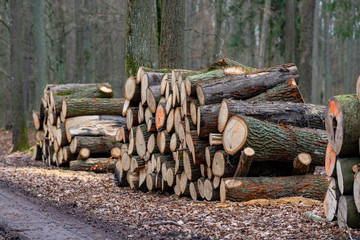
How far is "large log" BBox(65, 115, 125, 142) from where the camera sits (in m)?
11.4

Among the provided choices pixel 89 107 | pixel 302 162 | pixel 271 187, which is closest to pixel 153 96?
pixel 271 187

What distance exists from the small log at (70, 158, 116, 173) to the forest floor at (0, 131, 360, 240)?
2.58m

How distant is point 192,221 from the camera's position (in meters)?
5.53

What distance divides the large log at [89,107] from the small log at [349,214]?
8158mm

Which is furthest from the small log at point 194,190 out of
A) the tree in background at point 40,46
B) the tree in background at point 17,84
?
the tree in background at point 40,46

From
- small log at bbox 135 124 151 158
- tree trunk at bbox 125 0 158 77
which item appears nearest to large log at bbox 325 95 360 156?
small log at bbox 135 124 151 158

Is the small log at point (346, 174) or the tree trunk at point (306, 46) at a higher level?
the tree trunk at point (306, 46)

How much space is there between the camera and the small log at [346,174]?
4.62 m

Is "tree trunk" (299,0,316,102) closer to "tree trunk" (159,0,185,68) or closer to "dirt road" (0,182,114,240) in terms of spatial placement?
"tree trunk" (159,0,185,68)

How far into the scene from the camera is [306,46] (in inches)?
577

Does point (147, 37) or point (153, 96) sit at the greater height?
point (147, 37)

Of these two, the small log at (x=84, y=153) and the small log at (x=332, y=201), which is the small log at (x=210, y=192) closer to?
the small log at (x=332, y=201)

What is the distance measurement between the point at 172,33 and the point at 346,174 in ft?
25.3

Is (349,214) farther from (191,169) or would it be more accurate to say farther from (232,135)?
(191,169)
